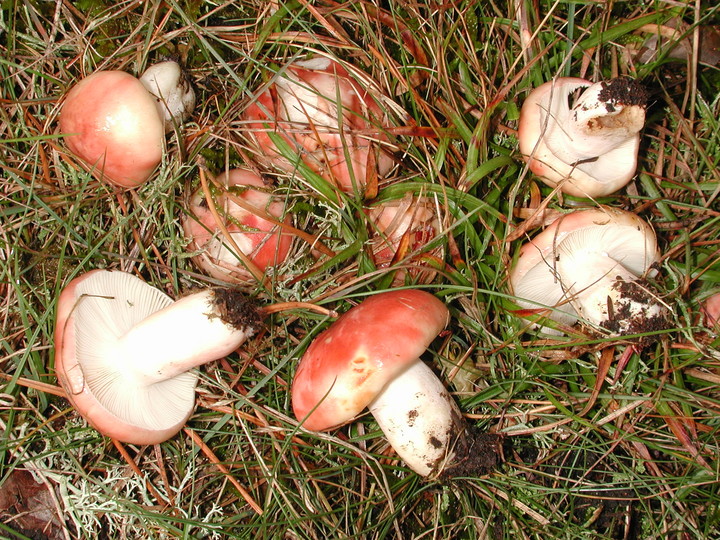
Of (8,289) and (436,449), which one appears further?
(8,289)

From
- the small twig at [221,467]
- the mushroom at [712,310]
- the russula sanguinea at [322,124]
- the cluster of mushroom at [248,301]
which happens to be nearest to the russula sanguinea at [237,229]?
the cluster of mushroom at [248,301]

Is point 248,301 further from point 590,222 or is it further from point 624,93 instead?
point 624,93

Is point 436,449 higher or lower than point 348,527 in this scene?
higher

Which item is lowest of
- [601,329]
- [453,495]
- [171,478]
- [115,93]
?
[453,495]

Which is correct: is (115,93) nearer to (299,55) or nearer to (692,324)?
(299,55)

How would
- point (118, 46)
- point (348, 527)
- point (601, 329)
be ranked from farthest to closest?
point (118, 46), point (348, 527), point (601, 329)

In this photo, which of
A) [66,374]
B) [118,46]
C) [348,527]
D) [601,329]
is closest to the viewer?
[66,374]

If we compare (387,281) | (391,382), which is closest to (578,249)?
(387,281)

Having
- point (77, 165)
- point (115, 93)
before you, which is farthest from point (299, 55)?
point (77, 165)
